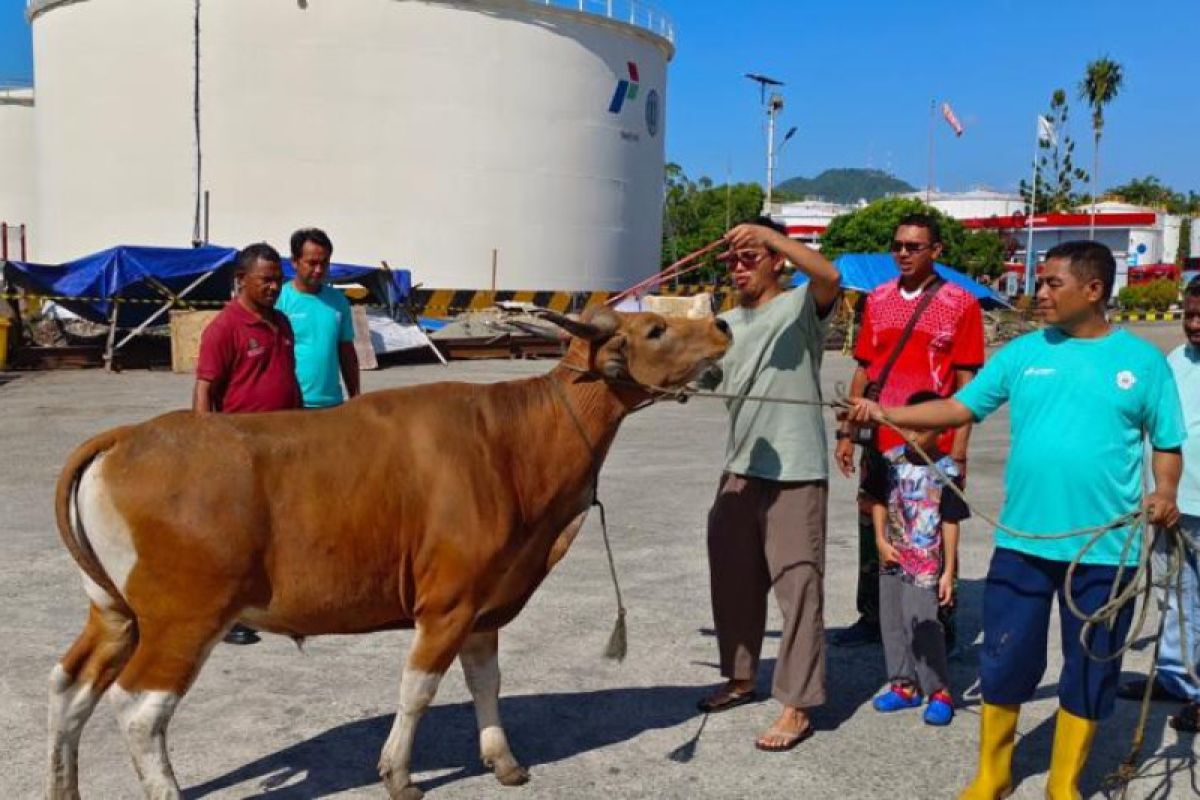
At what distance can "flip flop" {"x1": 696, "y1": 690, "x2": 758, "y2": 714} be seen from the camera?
507cm

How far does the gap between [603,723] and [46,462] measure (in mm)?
8283

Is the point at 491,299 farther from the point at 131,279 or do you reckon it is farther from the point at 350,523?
the point at 350,523

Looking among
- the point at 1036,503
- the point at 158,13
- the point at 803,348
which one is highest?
the point at 158,13

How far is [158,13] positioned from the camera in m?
29.3

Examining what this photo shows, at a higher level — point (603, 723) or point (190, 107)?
point (190, 107)

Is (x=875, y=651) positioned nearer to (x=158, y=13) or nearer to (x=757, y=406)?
(x=757, y=406)

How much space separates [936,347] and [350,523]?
2.82 m

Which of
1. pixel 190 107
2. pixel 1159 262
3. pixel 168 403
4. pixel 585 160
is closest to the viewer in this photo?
pixel 168 403

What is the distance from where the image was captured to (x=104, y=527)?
362 centimetres

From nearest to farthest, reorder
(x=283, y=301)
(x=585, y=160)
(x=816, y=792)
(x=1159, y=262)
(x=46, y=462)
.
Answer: (x=816, y=792) → (x=283, y=301) → (x=46, y=462) → (x=585, y=160) → (x=1159, y=262)

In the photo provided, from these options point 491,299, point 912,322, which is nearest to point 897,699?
point 912,322

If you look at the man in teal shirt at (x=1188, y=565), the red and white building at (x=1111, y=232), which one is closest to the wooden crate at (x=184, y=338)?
the man in teal shirt at (x=1188, y=565)

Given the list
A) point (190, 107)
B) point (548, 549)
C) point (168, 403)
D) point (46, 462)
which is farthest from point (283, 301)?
point (190, 107)

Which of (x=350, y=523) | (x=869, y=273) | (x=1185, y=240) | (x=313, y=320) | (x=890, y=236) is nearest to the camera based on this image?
(x=350, y=523)
